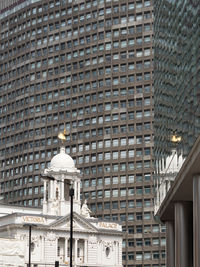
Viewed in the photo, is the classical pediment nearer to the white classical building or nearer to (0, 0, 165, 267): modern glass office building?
the white classical building

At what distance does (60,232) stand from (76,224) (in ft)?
10.7

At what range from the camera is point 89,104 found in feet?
534

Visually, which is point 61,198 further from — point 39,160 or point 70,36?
point 70,36

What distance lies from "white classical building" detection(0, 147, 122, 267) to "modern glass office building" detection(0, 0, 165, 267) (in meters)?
17.9

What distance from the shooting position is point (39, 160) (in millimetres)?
166625

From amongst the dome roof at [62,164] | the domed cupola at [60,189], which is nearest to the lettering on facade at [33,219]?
the domed cupola at [60,189]

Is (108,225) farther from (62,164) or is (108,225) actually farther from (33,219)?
(33,219)

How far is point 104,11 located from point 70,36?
1032 centimetres

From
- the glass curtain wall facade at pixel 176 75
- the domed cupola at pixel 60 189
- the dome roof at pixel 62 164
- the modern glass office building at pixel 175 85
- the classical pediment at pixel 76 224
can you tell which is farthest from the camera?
the dome roof at pixel 62 164

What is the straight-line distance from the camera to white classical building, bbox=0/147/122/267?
12544cm

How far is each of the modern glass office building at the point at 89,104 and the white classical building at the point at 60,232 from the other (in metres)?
17.9

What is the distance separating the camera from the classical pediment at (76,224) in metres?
130

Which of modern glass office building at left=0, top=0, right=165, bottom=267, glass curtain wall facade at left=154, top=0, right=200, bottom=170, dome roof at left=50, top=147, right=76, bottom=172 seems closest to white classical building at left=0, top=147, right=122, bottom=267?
dome roof at left=50, top=147, right=76, bottom=172

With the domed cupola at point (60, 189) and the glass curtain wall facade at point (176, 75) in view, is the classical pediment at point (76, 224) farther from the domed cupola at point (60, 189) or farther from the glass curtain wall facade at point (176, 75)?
the glass curtain wall facade at point (176, 75)
